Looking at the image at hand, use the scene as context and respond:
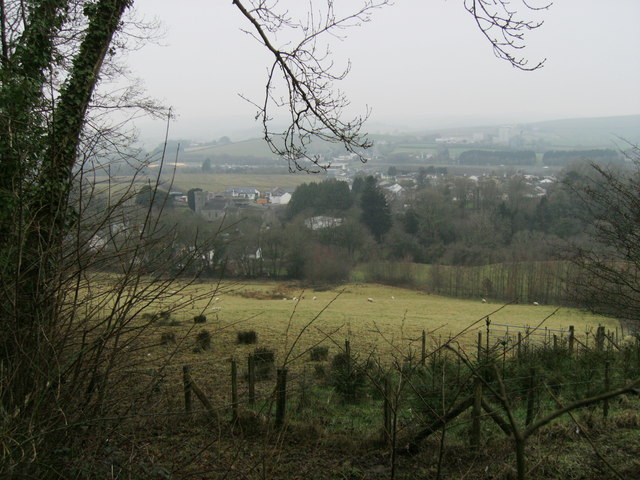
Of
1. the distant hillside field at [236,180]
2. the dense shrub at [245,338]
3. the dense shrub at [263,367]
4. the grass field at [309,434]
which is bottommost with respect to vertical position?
the dense shrub at [245,338]

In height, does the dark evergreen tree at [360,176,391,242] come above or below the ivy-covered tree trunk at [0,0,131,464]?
below

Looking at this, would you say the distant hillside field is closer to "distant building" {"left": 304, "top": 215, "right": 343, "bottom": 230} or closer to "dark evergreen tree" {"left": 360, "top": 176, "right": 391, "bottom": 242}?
"dark evergreen tree" {"left": 360, "top": 176, "right": 391, "bottom": 242}

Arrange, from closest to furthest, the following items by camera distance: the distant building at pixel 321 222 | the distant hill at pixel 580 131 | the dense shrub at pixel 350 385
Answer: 1. the dense shrub at pixel 350 385
2. the distant building at pixel 321 222
3. the distant hill at pixel 580 131

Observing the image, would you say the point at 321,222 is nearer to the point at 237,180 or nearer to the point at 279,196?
the point at 279,196

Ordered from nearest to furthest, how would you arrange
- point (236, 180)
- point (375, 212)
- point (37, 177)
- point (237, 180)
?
point (37, 177) → point (375, 212) → point (236, 180) → point (237, 180)

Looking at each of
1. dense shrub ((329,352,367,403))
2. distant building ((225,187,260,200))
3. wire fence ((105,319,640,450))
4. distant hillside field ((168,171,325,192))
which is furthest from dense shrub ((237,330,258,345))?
distant hillside field ((168,171,325,192))

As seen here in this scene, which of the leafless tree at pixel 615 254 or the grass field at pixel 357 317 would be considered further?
the grass field at pixel 357 317

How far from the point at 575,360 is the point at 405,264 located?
27.8 m

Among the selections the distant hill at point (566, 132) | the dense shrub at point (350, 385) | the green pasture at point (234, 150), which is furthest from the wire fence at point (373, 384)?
the distant hill at point (566, 132)

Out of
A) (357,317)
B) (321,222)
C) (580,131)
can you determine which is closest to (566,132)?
(580,131)

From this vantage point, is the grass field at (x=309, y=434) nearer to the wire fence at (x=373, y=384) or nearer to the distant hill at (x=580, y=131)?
the wire fence at (x=373, y=384)

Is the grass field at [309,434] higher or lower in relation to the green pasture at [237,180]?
lower

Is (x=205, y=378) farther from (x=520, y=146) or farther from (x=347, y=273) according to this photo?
(x=520, y=146)

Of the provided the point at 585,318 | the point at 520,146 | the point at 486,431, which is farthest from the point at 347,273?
the point at 520,146
